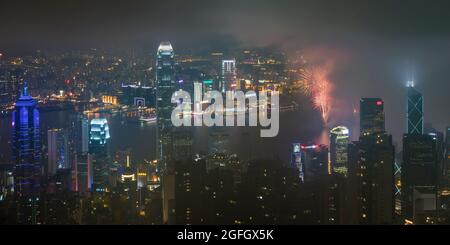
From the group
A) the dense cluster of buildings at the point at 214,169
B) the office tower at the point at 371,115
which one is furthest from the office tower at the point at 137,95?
the office tower at the point at 371,115

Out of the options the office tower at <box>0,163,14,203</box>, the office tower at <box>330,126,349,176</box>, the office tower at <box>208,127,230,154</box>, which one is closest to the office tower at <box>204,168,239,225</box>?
the office tower at <box>208,127,230,154</box>

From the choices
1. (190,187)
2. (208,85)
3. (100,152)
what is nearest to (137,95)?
(208,85)

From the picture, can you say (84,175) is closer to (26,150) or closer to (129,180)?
(129,180)

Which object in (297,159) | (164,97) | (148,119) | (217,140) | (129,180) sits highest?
(164,97)

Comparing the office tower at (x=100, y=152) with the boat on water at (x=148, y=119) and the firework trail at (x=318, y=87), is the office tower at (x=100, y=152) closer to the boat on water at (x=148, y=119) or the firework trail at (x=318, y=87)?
the boat on water at (x=148, y=119)

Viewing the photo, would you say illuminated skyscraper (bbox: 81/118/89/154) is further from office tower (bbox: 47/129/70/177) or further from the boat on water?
the boat on water
